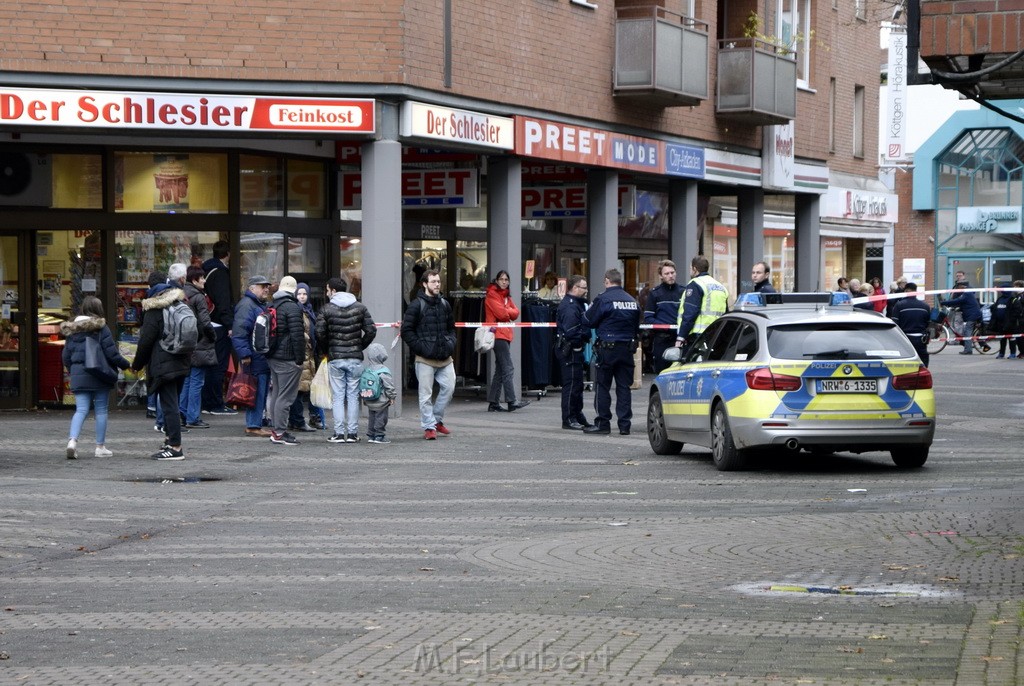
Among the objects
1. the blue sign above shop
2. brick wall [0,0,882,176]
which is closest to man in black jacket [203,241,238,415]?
brick wall [0,0,882,176]

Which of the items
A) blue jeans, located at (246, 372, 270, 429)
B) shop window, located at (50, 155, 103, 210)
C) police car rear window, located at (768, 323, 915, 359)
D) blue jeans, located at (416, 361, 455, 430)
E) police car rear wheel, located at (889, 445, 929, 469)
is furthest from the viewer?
shop window, located at (50, 155, 103, 210)

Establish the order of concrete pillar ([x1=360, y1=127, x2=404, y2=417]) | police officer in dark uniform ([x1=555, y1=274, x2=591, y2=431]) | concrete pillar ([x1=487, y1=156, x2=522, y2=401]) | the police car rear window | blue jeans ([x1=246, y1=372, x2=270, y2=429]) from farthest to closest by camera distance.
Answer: concrete pillar ([x1=487, y1=156, x2=522, y2=401]) < concrete pillar ([x1=360, y1=127, x2=404, y2=417]) < police officer in dark uniform ([x1=555, y1=274, x2=591, y2=431]) < blue jeans ([x1=246, y1=372, x2=270, y2=429]) < the police car rear window

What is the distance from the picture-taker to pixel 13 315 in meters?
20.9

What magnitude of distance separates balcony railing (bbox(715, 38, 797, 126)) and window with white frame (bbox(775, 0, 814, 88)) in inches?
92.0

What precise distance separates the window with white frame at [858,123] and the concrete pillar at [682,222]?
10.7 meters

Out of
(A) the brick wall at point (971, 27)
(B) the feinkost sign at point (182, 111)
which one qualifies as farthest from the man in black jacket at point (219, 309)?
(A) the brick wall at point (971, 27)

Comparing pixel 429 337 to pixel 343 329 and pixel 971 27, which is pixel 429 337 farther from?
pixel 971 27

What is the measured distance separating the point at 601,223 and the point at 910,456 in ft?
38.0

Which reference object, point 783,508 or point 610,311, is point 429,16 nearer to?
point 610,311

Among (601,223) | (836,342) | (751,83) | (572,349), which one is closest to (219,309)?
(572,349)

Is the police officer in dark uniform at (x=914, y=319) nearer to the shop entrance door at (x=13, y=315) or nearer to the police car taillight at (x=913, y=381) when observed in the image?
the police car taillight at (x=913, y=381)

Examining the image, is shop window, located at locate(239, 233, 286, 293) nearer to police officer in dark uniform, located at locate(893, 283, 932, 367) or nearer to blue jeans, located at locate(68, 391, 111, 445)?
blue jeans, located at locate(68, 391, 111, 445)

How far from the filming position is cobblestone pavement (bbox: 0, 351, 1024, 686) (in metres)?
6.69

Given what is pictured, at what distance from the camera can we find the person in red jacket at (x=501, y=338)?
21.4m
